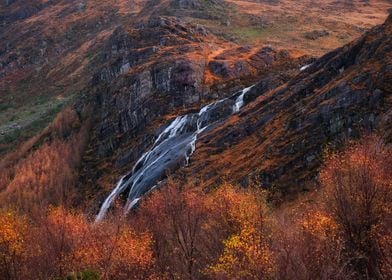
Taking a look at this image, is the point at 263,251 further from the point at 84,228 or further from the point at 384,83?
the point at 384,83

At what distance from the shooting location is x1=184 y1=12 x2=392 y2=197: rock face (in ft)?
210

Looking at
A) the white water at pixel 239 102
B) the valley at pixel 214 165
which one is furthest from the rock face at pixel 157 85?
the white water at pixel 239 102

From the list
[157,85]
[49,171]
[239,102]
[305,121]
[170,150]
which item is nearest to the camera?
[305,121]

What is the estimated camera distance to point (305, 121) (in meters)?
72.3

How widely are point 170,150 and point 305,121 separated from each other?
102 ft

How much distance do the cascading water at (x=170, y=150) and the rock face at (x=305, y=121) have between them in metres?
4.65

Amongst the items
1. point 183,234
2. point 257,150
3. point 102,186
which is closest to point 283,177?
point 257,150

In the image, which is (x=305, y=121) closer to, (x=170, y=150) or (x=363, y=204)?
(x=170, y=150)

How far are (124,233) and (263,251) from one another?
800 inches

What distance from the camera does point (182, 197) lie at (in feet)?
172

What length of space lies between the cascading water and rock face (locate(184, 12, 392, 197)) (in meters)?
4.65

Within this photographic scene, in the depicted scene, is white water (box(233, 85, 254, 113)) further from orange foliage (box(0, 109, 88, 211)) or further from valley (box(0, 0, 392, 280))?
orange foliage (box(0, 109, 88, 211))

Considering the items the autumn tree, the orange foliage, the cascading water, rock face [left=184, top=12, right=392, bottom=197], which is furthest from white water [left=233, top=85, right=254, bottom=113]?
the autumn tree

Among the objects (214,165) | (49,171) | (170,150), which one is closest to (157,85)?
(170,150)
